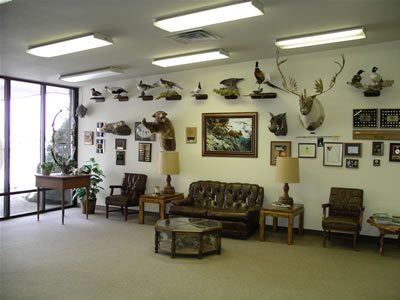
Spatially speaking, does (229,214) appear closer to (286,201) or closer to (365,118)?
(286,201)

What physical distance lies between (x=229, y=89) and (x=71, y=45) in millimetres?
2996

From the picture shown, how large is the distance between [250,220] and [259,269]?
5.33 feet

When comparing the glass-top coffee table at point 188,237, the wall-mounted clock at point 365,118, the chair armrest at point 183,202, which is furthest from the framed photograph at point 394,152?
the chair armrest at point 183,202

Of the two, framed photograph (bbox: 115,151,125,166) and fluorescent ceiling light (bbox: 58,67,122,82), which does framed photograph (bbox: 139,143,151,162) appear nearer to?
framed photograph (bbox: 115,151,125,166)

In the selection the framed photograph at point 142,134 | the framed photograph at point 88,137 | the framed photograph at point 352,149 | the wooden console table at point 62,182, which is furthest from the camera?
the framed photograph at point 88,137

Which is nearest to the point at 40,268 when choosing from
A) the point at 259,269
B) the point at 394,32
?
the point at 259,269

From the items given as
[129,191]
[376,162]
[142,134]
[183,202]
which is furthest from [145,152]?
[376,162]

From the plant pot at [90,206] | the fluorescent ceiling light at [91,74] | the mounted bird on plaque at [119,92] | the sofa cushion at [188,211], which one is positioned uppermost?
the fluorescent ceiling light at [91,74]

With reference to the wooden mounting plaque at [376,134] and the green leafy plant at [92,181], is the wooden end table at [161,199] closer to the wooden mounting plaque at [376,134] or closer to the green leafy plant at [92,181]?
the green leafy plant at [92,181]

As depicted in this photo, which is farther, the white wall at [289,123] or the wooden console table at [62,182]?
the wooden console table at [62,182]

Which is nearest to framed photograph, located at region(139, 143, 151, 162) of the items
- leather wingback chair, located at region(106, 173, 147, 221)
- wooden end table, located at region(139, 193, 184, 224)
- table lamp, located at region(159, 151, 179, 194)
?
leather wingback chair, located at region(106, 173, 147, 221)

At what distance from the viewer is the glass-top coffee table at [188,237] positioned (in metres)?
5.22

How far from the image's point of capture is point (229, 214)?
634 cm

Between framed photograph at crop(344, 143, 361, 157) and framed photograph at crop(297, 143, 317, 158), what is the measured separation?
1.70 ft
